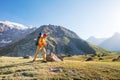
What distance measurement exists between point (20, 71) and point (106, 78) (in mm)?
11645

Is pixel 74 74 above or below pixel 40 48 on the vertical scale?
below

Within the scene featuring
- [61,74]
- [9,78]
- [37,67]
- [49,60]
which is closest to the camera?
[9,78]

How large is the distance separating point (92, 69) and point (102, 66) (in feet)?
8.78

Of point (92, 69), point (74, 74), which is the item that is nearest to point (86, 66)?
point (92, 69)

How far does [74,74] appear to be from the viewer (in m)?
28.0

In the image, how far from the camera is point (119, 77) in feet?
94.8

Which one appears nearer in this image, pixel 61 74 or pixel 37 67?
pixel 61 74

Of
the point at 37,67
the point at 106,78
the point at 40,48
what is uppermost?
the point at 40,48

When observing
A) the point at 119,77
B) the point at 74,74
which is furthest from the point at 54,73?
the point at 119,77

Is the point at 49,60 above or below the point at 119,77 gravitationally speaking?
above

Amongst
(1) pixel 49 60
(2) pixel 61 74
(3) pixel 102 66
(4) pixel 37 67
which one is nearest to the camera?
(2) pixel 61 74

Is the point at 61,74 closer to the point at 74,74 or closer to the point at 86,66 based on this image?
the point at 74,74

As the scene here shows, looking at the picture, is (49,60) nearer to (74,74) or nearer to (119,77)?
(74,74)

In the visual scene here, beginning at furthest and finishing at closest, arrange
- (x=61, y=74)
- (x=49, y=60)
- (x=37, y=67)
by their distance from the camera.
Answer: (x=49, y=60), (x=37, y=67), (x=61, y=74)
